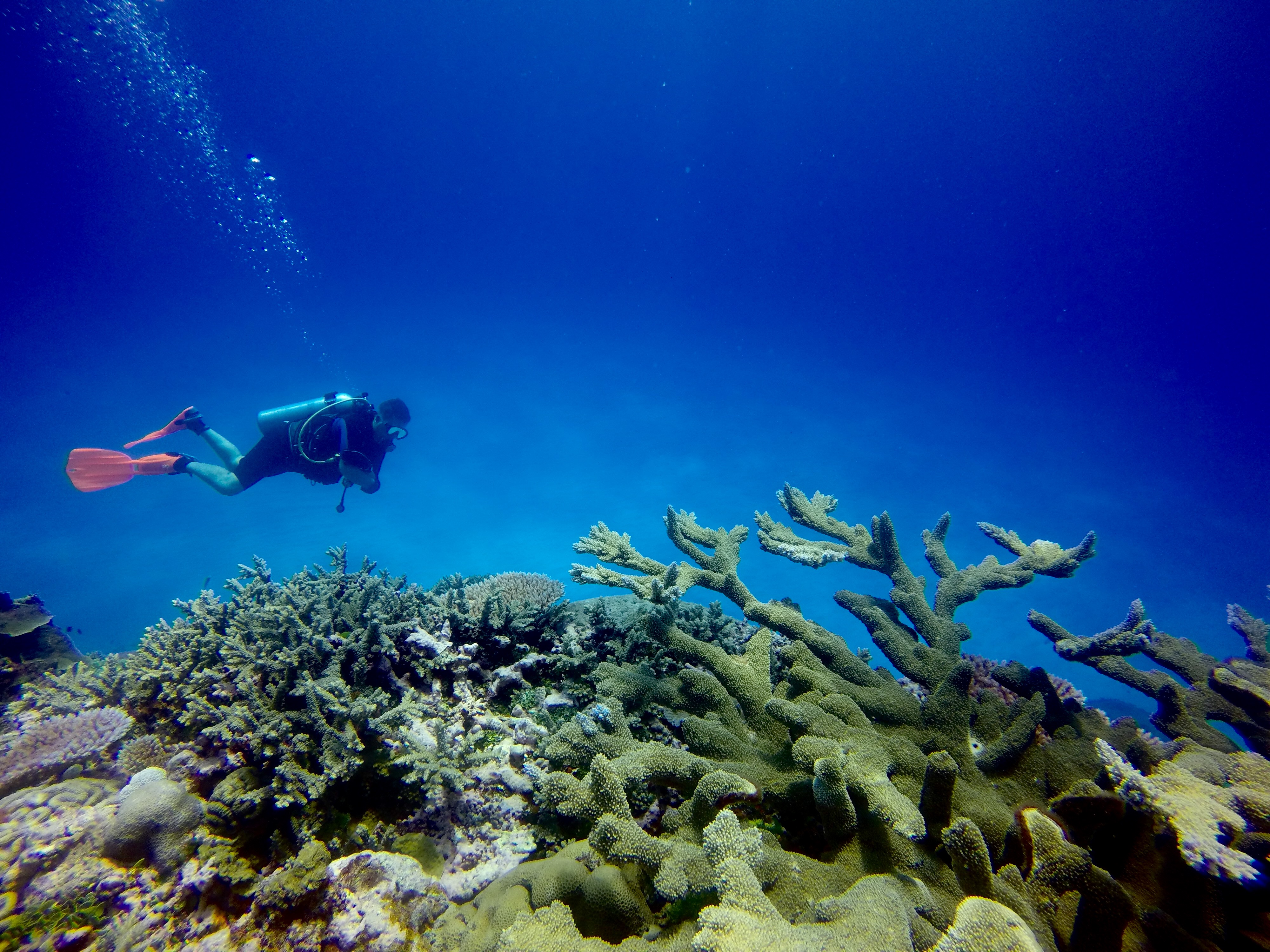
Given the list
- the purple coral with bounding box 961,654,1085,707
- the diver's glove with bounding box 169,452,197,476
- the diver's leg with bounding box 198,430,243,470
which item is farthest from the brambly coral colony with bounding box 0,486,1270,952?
the diver's leg with bounding box 198,430,243,470

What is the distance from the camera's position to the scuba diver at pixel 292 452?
373 inches

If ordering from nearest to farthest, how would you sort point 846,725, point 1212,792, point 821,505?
1. point 1212,792
2. point 846,725
3. point 821,505

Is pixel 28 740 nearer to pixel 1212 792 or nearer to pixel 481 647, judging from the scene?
pixel 481 647

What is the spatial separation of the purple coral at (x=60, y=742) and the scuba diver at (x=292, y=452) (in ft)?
21.1

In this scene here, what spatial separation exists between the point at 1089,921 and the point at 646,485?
34.5m

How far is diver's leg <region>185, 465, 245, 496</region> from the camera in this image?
10.8m

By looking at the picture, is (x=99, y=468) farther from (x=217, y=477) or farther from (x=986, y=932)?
(x=986, y=932)

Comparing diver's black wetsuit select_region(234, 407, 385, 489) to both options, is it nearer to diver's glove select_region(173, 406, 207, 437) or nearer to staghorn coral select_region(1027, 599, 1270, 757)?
diver's glove select_region(173, 406, 207, 437)

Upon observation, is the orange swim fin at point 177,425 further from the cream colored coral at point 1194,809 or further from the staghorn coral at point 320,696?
the cream colored coral at point 1194,809

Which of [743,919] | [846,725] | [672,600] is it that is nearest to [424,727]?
[672,600]

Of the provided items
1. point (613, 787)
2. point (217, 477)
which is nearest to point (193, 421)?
point (217, 477)

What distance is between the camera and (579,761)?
2.32 m

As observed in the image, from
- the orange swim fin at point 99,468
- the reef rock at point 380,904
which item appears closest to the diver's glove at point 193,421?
the orange swim fin at point 99,468

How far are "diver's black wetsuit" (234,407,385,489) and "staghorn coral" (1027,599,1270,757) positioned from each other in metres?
10.8
